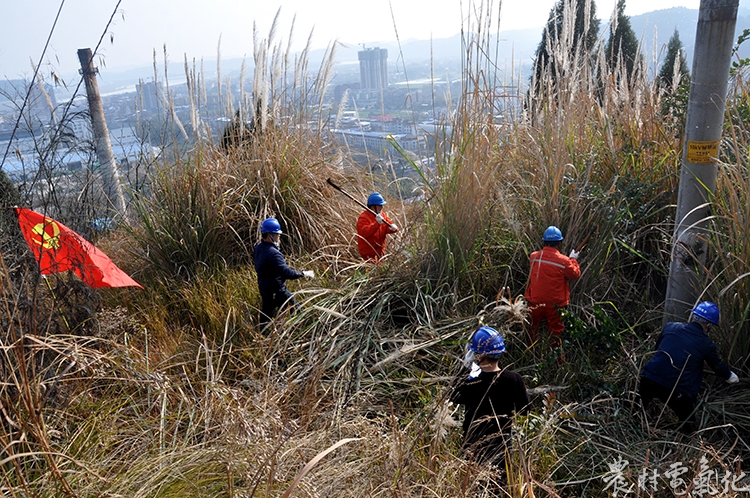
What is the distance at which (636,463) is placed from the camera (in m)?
2.81

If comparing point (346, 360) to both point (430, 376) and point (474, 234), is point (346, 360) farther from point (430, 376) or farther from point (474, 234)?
point (474, 234)

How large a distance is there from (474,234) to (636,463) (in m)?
1.75

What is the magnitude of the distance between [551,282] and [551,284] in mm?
13

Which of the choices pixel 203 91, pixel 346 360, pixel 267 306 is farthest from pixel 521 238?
pixel 203 91

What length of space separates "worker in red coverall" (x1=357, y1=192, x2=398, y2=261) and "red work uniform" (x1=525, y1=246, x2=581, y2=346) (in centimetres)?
164

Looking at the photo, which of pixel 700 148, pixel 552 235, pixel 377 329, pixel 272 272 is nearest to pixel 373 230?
pixel 272 272

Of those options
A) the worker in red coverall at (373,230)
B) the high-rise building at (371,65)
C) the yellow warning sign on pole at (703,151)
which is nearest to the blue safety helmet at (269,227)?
the worker in red coverall at (373,230)

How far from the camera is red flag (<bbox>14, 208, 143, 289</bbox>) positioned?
3631 millimetres

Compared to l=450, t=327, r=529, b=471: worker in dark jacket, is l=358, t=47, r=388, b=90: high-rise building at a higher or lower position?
higher

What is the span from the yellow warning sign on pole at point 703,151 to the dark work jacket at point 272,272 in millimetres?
2827

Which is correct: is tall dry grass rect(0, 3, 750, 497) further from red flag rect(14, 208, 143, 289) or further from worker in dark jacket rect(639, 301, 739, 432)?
red flag rect(14, 208, 143, 289)

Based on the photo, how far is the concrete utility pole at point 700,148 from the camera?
2930mm

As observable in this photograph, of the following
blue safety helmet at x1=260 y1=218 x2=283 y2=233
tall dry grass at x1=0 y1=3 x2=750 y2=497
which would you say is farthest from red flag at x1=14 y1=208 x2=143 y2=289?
blue safety helmet at x1=260 y1=218 x2=283 y2=233

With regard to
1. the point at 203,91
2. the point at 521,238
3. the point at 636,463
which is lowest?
the point at 636,463
